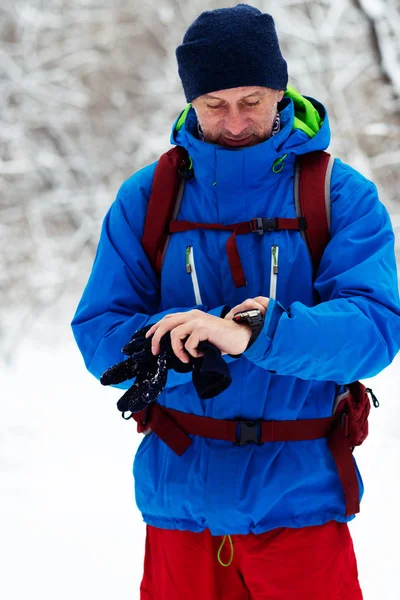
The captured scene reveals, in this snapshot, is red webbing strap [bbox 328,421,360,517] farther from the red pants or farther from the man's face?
the man's face

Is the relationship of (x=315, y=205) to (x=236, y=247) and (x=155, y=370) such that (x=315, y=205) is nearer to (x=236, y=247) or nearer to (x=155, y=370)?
(x=236, y=247)

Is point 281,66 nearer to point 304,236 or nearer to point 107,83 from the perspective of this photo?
point 304,236

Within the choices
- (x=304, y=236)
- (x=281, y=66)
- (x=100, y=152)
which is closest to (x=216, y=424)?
(x=304, y=236)

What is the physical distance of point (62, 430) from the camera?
4617mm

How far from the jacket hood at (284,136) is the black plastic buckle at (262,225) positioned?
0.11m

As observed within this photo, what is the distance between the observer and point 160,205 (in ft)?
5.24

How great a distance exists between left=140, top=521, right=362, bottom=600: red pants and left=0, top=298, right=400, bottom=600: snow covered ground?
4.70 feet

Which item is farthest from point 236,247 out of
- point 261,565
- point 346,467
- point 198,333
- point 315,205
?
point 261,565

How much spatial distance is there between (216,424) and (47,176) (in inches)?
197

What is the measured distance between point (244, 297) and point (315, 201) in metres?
0.21

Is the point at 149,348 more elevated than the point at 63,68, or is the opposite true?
the point at 63,68

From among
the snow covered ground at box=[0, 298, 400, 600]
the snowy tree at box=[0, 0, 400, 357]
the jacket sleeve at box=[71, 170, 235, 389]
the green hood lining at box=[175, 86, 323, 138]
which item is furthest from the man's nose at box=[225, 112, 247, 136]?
the snowy tree at box=[0, 0, 400, 357]

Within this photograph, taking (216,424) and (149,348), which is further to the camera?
(216,424)

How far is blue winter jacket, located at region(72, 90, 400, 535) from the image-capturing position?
148 centimetres
